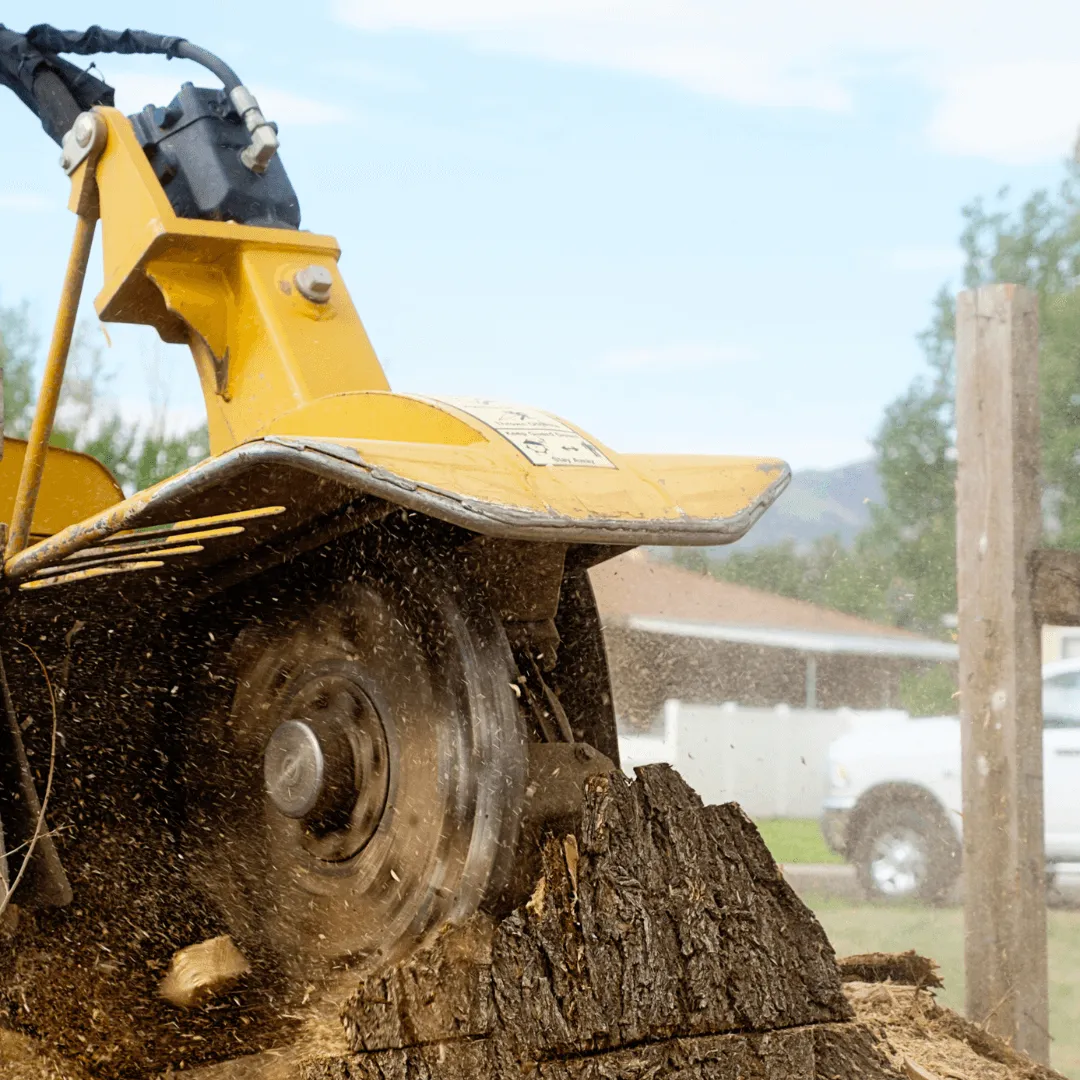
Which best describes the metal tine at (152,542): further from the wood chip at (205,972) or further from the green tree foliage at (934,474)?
the green tree foliage at (934,474)

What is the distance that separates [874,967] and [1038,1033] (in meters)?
0.47

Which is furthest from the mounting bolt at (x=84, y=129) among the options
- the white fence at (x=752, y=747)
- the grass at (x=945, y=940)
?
the white fence at (x=752, y=747)

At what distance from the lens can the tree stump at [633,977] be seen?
6.39 feet

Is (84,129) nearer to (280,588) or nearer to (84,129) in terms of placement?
(84,129)

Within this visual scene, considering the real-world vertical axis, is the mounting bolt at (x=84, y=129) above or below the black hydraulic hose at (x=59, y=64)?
below

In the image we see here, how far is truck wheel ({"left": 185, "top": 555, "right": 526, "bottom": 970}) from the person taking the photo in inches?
82.7

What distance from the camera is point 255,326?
2736 millimetres

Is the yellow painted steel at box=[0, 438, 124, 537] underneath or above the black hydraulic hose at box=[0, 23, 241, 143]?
underneath

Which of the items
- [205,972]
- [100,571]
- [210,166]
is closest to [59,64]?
[210,166]

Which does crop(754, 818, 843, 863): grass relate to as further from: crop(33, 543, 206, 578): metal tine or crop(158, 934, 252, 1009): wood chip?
crop(33, 543, 206, 578): metal tine

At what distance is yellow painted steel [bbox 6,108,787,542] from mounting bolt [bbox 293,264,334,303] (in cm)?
1

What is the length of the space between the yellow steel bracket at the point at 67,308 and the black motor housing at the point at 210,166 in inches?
4.4

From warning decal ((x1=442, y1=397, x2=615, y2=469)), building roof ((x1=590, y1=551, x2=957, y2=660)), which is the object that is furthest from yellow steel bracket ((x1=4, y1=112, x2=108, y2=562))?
building roof ((x1=590, y1=551, x2=957, y2=660))

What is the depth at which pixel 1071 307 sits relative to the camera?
10.4 metres
